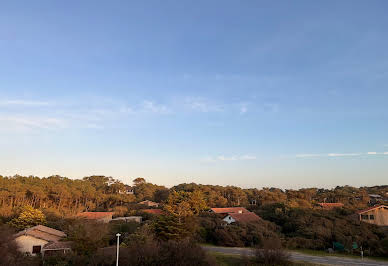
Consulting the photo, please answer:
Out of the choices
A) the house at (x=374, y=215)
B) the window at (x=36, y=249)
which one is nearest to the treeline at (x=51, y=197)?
the window at (x=36, y=249)

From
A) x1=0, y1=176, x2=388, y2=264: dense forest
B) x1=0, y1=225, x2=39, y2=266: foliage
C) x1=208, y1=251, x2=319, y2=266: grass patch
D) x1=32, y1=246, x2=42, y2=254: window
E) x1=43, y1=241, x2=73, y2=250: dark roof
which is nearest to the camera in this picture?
x1=0, y1=225, x2=39, y2=266: foliage

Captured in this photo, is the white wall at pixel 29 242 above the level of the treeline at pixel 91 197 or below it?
below

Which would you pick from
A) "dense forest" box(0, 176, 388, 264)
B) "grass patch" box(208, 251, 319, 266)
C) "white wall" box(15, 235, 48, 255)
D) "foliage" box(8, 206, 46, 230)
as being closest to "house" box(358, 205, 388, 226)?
"dense forest" box(0, 176, 388, 264)

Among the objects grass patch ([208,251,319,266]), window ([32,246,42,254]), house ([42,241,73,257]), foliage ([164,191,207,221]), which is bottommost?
grass patch ([208,251,319,266])

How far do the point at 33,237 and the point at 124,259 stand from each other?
1184cm

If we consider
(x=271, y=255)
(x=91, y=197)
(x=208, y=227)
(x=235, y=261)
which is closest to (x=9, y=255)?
(x=235, y=261)

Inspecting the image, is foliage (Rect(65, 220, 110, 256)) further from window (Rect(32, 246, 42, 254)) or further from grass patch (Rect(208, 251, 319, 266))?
grass patch (Rect(208, 251, 319, 266))

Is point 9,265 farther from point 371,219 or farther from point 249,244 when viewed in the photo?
point 371,219

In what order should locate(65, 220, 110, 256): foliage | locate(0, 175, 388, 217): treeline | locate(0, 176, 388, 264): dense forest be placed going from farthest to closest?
locate(0, 175, 388, 217): treeline < locate(0, 176, 388, 264): dense forest < locate(65, 220, 110, 256): foliage

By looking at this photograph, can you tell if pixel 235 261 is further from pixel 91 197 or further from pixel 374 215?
pixel 91 197

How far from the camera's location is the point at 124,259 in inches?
685

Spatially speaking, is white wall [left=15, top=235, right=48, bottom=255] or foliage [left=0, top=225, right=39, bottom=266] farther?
white wall [left=15, top=235, right=48, bottom=255]

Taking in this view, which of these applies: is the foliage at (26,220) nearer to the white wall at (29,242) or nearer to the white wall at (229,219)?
the white wall at (29,242)

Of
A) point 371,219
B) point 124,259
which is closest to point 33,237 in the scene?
point 124,259
